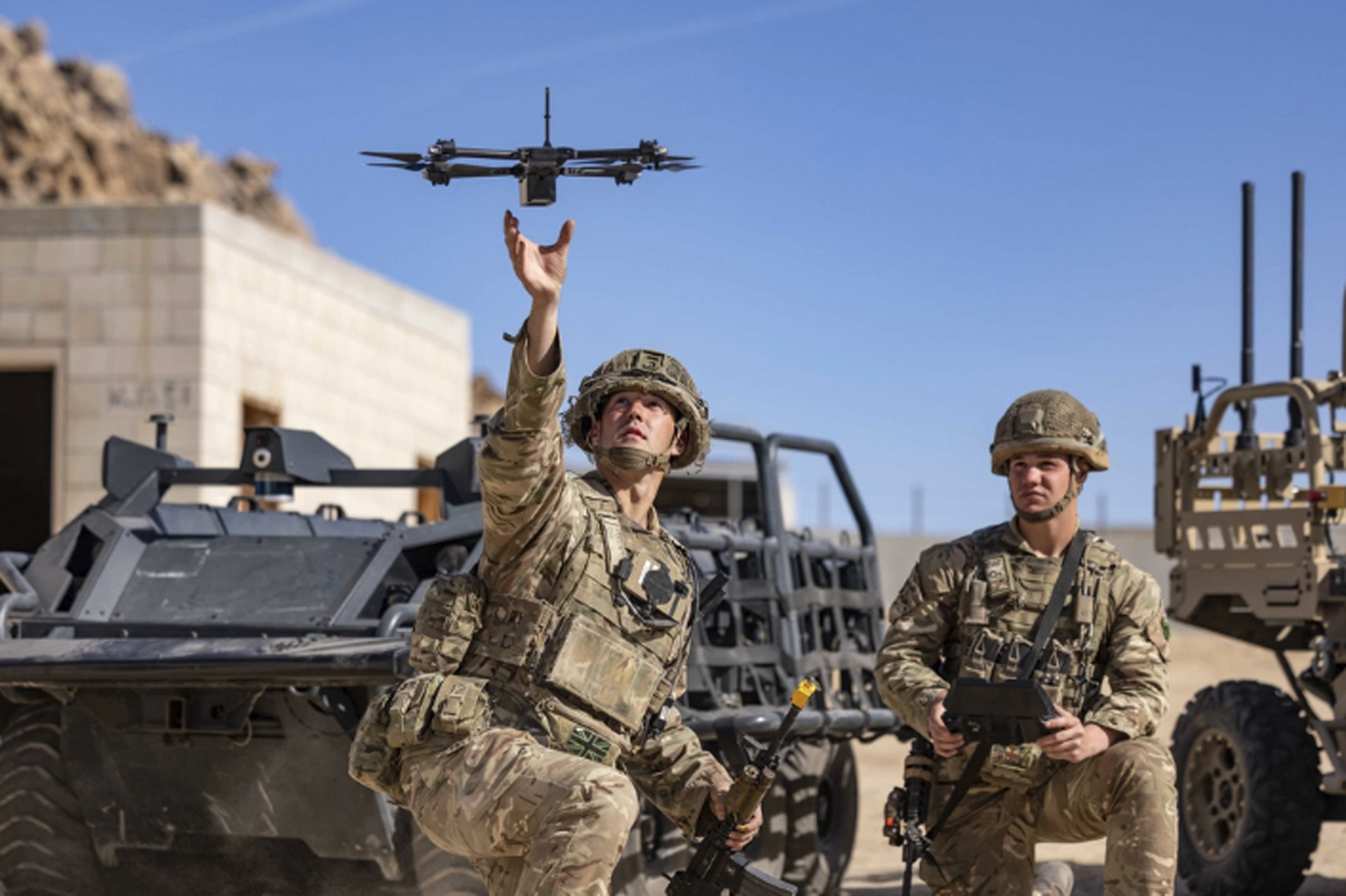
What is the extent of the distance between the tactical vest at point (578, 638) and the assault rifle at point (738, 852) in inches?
10.8

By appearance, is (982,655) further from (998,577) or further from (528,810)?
(528,810)

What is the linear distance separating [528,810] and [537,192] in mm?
1311

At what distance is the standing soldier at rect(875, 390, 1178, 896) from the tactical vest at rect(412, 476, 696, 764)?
40.4 inches

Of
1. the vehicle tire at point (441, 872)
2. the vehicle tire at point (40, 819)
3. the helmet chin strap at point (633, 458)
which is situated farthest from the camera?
the vehicle tire at point (40, 819)

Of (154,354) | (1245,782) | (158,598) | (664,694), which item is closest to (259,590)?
(158,598)

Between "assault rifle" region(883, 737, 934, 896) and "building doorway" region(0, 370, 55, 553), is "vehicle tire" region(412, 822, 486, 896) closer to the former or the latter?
"assault rifle" region(883, 737, 934, 896)

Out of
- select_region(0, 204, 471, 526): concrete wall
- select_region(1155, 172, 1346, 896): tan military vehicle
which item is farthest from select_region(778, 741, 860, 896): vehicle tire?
select_region(0, 204, 471, 526): concrete wall

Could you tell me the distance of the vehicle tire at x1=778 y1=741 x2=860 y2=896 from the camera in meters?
8.17

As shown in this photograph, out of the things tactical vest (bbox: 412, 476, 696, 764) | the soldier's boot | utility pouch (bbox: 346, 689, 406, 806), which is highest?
tactical vest (bbox: 412, 476, 696, 764)

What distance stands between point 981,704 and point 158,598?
345cm

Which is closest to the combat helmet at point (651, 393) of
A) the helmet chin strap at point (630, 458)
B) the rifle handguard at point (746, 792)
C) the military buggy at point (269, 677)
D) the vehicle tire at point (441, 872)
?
the helmet chin strap at point (630, 458)

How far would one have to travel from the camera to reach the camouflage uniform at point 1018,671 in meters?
5.18

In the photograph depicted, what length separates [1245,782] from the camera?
7.93m

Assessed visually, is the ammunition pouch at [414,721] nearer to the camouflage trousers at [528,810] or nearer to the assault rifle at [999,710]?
the camouflage trousers at [528,810]
